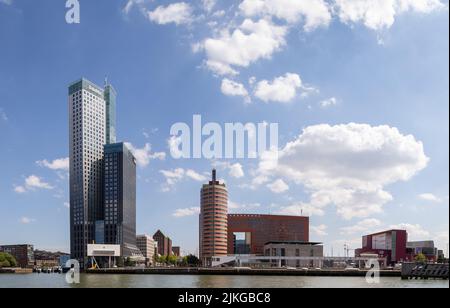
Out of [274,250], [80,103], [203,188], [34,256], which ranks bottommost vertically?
[34,256]

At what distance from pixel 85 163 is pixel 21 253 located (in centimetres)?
2875

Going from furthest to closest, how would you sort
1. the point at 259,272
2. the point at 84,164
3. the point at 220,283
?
the point at 84,164 < the point at 259,272 < the point at 220,283

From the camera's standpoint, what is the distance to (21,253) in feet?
311

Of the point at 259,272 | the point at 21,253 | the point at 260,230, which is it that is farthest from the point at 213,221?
the point at 21,253

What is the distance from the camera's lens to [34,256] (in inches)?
3967

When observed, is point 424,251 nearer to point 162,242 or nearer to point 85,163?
point 85,163

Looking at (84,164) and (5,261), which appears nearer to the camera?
(5,261)

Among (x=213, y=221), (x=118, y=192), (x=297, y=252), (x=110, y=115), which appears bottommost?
(x=297, y=252)

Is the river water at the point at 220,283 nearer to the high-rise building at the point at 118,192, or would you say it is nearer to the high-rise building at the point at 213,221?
the high-rise building at the point at 213,221

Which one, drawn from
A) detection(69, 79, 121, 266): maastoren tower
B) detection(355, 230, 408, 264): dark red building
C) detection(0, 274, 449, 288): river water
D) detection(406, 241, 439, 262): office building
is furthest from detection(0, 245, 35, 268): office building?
detection(406, 241, 439, 262): office building

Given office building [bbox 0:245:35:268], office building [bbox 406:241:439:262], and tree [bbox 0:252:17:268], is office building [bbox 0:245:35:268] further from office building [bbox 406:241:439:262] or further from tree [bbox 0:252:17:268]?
office building [bbox 406:241:439:262]
